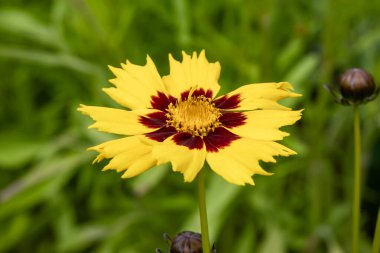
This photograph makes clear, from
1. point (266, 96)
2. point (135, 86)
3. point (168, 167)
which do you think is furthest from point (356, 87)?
point (168, 167)

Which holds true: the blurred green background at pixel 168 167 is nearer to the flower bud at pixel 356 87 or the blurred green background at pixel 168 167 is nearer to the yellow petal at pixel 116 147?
the flower bud at pixel 356 87

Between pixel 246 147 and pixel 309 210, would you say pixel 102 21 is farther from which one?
pixel 246 147

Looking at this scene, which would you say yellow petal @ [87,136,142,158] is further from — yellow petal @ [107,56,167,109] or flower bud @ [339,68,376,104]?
flower bud @ [339,68,376,104]

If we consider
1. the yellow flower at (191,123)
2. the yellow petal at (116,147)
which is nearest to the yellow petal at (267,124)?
the yellow flower at (191,123)

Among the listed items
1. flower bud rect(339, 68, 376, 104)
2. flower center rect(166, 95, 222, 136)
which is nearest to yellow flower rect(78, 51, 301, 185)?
flower center rect(166, 95, 222, 136)

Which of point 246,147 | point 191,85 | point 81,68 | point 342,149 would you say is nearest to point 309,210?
point 342,149

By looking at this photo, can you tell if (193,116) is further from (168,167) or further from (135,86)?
(168,167)
